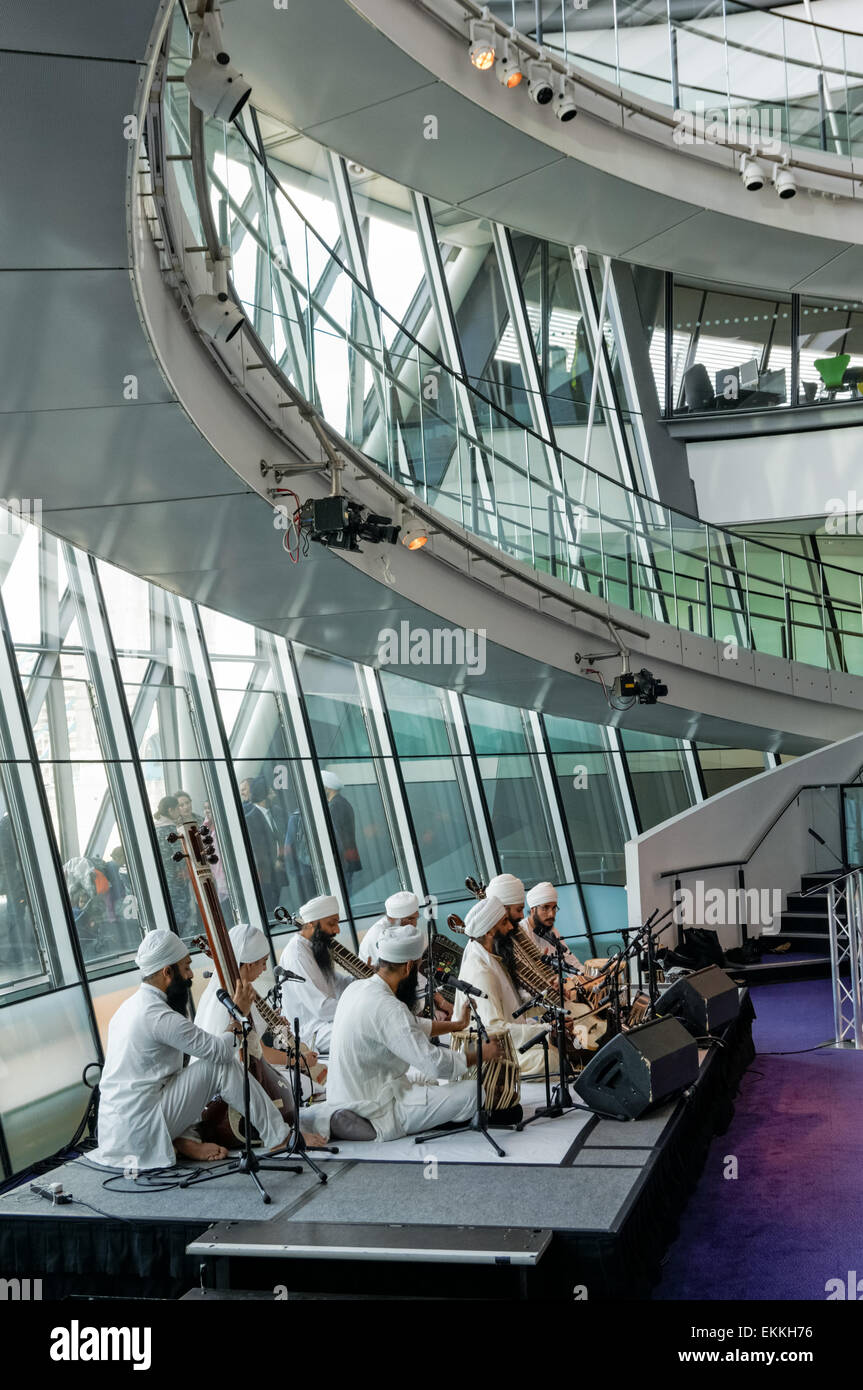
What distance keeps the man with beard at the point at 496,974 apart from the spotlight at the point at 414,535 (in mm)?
2625

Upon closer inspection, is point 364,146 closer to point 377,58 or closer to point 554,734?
point 377,58

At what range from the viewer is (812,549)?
19.6 m

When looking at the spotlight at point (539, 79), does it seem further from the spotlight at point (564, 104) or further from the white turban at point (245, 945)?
the white turban at point (245, 945)

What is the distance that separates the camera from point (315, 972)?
8.42 meters

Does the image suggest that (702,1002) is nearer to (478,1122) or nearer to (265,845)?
(478,1122)

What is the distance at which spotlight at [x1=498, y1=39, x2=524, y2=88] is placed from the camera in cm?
1055

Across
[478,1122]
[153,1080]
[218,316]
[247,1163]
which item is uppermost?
[218,316]

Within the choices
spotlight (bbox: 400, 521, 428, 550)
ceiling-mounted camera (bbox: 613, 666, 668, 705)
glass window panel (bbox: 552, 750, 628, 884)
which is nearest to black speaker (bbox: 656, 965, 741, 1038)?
ceiling-mounted camera (bbox: 613, 666, 668, 705)

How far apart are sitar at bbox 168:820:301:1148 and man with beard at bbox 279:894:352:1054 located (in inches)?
73.4

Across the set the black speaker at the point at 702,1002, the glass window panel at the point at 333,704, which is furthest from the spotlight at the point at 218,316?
the glass window panel at the point at 333,704

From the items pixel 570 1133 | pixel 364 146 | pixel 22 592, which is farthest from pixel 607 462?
pixel 570 1133

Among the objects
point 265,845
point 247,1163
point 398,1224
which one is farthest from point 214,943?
point 265,845

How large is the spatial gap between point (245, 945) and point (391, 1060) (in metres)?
1.12

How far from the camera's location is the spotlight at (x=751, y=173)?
13.2 meters
